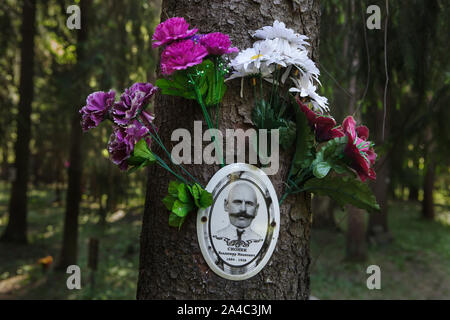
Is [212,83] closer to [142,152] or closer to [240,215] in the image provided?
[142,152]

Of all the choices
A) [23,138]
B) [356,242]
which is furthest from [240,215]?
→ [23,138]

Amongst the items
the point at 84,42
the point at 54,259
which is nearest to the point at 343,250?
the point at 54,259

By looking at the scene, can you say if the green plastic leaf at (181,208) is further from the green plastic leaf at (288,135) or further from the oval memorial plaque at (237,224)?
the green plastic leaf at (288,135)

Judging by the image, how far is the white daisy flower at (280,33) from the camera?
1.39 meters

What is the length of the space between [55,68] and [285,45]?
24.9 ft

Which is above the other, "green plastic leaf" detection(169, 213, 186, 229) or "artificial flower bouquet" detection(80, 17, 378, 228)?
"artificial flower bouquet" detection(80, 17, 378, 228)

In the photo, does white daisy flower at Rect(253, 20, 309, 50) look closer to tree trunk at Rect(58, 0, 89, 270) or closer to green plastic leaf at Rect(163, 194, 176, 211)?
green plastic leaf at Rect(163, 194, 176, 211)

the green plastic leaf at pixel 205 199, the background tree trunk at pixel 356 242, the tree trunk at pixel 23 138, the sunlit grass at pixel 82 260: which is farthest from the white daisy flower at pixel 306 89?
Result: the tree trunk at pixel 23 138

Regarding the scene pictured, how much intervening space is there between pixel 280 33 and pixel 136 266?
6.80 meters

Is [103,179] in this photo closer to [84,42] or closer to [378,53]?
[84,42]

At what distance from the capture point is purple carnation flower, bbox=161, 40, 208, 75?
50.8 inches

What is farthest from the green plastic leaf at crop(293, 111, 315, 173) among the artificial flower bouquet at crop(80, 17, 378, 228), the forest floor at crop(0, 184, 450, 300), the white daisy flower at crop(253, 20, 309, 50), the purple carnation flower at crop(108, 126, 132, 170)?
the forest floor at crop(0, 184, 450, 300)

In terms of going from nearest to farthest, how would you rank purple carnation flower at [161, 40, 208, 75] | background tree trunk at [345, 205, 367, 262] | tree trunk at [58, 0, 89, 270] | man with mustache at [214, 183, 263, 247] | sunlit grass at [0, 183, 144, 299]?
1. purple carnation flower at [161, 40, 208, 75]
2. man with mustache at [214, 183, 263, 247]
3. sunlit grass at [0, 183, 144, 299]
4. tree trunk at [58, 0, 89, 270]
5. background tree trunk at [345, 205, 367, 262]

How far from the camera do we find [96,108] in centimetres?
148
